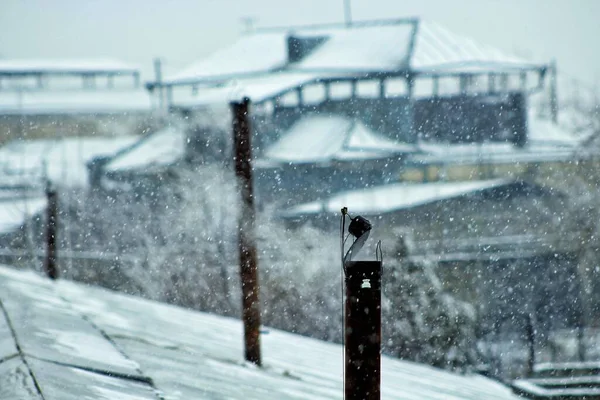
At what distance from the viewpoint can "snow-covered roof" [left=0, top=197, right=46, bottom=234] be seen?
22.8m

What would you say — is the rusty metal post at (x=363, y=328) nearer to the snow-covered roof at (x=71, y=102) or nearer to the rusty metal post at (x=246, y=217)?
the rusty metal post at (x=246, y=217)

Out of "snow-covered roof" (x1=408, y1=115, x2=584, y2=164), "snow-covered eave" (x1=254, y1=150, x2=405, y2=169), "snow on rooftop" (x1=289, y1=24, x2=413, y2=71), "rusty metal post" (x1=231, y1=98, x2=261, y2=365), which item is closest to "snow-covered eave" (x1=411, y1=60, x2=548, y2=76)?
"snow on rooftop" (x1=289, y1=24, x2=413, y2=71)

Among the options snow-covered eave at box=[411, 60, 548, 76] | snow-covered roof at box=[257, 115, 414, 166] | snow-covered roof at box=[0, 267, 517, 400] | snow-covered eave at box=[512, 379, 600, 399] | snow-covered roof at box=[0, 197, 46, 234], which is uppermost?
snow-covered eave at box=[411, 60, 548, 76]

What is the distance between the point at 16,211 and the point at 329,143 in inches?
406

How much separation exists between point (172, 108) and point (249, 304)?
82.0 ft

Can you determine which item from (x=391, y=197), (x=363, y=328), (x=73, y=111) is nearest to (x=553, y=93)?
(x=391, y=197)

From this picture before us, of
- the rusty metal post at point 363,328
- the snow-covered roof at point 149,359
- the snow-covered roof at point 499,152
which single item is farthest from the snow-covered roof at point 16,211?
the rusty metal post at point 363,328

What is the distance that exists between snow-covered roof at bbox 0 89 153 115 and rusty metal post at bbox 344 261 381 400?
30.3 m

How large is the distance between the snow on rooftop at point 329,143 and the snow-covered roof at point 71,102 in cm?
918

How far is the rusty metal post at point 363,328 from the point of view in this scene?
257 cm

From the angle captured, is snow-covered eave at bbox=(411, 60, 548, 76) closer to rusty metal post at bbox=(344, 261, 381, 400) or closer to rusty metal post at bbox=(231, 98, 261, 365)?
rusty metal post at bbox=(231, 98, 261, 365)

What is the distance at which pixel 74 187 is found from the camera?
88.6 feet

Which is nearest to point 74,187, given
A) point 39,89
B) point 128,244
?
point 128,244

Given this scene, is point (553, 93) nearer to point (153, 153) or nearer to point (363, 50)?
point (363, 50)
